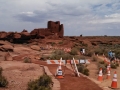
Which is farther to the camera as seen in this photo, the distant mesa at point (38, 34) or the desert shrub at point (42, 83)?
the distant mesa at point (38, 34)

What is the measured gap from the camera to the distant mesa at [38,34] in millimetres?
65125

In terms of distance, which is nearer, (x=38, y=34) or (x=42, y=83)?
(x=42, y=83)

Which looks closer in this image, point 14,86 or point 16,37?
point 14,86

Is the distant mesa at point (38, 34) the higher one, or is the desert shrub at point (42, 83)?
the distant mesa at point (38, 34)

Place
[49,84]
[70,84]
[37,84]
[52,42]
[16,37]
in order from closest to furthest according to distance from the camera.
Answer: [37,84] < [49,84] < [70,84] < [52,42] < [16,37]

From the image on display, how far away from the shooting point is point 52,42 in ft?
194

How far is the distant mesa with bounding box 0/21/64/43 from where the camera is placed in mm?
65125

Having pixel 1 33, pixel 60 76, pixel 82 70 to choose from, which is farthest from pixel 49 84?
pixel 1 33

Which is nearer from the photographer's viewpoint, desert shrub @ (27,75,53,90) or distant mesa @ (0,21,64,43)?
desert shrub @ (27,75,53,90)

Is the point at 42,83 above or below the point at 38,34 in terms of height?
below

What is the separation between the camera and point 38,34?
65062 millimetres

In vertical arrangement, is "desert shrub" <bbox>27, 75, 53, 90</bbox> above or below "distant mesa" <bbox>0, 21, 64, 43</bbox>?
below

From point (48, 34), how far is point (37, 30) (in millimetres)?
3566

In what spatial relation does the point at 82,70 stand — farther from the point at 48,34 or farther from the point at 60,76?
the point at 48,34
